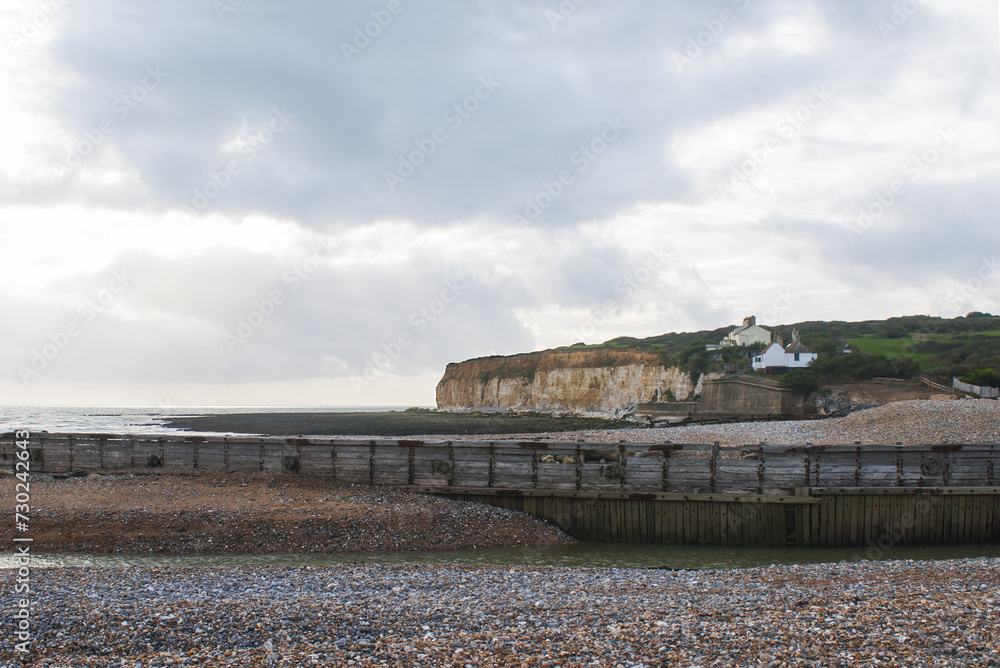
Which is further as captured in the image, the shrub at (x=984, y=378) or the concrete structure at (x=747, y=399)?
the concrete structure at (x=747, y=399)

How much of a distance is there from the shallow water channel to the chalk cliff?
6049 cm

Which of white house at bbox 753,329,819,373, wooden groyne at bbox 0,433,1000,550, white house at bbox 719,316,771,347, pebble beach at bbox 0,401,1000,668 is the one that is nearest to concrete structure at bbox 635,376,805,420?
white house at bbox 753,329,819,373

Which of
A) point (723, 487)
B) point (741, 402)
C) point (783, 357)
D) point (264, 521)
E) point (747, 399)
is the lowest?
point (264, 521)

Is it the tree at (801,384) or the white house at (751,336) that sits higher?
the white house at (751,336)

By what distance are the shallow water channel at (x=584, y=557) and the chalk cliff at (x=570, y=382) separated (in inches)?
2382

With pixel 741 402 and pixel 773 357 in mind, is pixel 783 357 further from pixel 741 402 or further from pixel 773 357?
pixel 741 402

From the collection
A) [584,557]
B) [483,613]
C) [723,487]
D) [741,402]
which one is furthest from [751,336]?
[483,613]

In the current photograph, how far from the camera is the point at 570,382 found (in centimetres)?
10412

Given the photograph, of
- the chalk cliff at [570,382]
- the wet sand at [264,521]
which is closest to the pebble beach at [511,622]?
the wet sand at [264,521]

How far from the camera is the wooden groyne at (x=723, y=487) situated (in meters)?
17.6

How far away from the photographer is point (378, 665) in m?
7.05

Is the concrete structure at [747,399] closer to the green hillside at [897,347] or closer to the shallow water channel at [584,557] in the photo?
the green hillside at [897,347]

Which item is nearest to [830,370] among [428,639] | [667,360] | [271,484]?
[667,360]

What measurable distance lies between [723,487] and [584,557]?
504 cm
